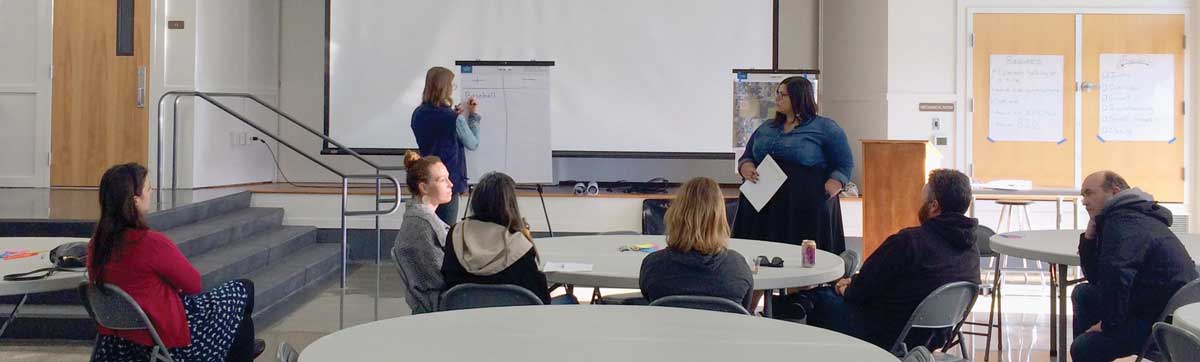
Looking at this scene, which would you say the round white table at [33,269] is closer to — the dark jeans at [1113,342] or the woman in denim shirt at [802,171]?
the woman in denim shirt at [802,171]

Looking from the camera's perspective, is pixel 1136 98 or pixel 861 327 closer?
pixel 861 327

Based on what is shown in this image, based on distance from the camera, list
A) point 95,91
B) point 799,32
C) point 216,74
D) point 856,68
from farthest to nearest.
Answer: point 799,32, point 856,68, point 216,74, point 95,91

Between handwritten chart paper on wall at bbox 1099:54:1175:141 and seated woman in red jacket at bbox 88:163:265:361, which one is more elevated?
handwritten chart paper on wall at bbox 1099:54:1175:141

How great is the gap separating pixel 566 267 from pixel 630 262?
0.28m

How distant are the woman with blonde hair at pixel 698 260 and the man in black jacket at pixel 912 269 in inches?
24.7

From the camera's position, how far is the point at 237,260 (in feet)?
20.2

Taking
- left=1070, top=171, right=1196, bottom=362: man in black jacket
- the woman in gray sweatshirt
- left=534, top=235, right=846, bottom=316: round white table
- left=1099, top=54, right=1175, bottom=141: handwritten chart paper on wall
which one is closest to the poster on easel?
left=1099, top=54, right=1175, bottom=141: handwritten chart paper on wall

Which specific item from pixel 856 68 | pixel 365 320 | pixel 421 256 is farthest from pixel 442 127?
pixel 856 68

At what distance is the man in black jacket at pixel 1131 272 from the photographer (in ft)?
11.7

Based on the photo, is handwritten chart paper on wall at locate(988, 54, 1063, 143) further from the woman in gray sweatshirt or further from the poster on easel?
the woman in gray sweatshirt

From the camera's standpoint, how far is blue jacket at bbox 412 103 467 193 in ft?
20.2

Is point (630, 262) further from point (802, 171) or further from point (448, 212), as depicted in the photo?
point (448, 212)

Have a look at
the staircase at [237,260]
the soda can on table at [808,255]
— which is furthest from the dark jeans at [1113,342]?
the staircase at [237,260]

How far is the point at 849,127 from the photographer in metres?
9.05
